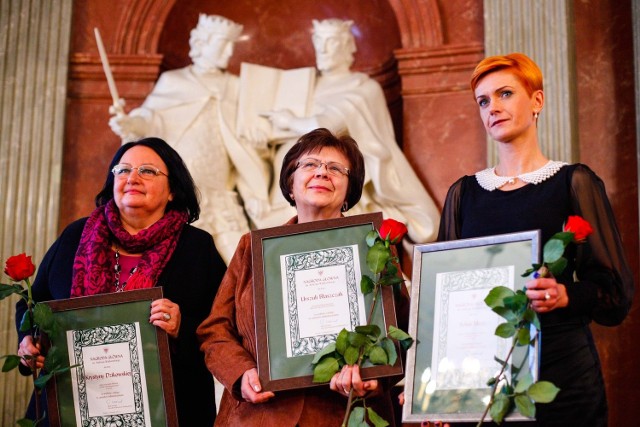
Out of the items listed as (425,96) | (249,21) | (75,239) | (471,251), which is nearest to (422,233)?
(425,96)

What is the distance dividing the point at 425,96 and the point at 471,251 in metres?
2.75

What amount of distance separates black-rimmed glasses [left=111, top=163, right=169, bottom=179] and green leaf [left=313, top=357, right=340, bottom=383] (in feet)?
3.00

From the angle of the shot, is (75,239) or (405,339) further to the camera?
(75,239)

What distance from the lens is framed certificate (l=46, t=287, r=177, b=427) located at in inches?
88.1

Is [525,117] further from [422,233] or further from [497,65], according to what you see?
[422,233]

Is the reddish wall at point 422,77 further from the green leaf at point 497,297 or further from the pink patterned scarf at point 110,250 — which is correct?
the green leaf at point 497,297

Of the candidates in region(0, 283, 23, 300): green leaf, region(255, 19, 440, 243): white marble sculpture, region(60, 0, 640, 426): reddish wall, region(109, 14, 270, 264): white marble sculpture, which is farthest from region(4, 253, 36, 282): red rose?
region(60, 0, 640, 426): reddish wall

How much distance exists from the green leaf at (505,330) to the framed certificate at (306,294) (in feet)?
0.94

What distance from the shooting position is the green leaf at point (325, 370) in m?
1.98

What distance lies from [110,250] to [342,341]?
900mm

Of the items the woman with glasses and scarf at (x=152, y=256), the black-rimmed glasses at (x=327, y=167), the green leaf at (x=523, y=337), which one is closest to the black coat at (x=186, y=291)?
the woman with glasses and scarf at (x=152, y=256)

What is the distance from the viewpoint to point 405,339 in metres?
1.96

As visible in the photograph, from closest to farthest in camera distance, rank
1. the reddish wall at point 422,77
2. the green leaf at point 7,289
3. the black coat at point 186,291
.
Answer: the green leaf at point 7,289
the black coat at point 186,291
the reddish wall at point 422,77

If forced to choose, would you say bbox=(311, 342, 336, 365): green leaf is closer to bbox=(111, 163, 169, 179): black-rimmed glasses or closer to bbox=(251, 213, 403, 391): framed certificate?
bbox=(251, 213, 403, 391): framed certificate
